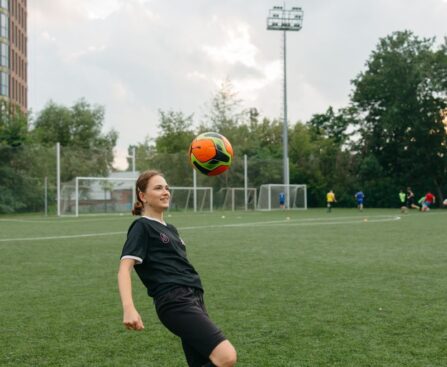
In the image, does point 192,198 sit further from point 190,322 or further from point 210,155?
point 190,322

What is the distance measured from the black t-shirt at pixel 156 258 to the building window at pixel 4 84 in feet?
224

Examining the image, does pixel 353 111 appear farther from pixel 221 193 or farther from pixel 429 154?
pixel 221 193

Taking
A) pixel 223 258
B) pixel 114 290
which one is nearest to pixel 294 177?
pixel 223 258

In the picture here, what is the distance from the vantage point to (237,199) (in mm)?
45688

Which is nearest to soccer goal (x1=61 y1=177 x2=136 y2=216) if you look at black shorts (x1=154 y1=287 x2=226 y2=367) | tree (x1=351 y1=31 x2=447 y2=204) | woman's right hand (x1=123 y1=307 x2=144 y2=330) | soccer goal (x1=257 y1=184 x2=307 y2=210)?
soccer goal (x1=257 y1=184 x2=307 y2=210)

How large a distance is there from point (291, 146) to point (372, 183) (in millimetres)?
12552

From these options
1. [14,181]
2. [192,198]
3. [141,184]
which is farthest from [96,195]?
[141,184]

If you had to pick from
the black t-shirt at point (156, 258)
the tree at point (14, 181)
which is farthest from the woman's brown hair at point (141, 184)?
the tree at point (14, 181)

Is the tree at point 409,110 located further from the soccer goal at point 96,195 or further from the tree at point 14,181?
the tree at point 14,181

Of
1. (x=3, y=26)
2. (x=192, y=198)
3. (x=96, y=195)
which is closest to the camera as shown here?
(x=96, y=195)

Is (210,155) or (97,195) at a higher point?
(210,155)

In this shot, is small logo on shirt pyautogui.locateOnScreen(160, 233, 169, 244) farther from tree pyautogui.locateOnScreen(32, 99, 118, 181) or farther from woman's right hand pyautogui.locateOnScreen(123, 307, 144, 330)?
tree pyautogui.locateOnScreen(32, 99, 118, 181)

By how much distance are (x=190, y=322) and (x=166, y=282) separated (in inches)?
12.5

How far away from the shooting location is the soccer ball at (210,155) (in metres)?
6.66
